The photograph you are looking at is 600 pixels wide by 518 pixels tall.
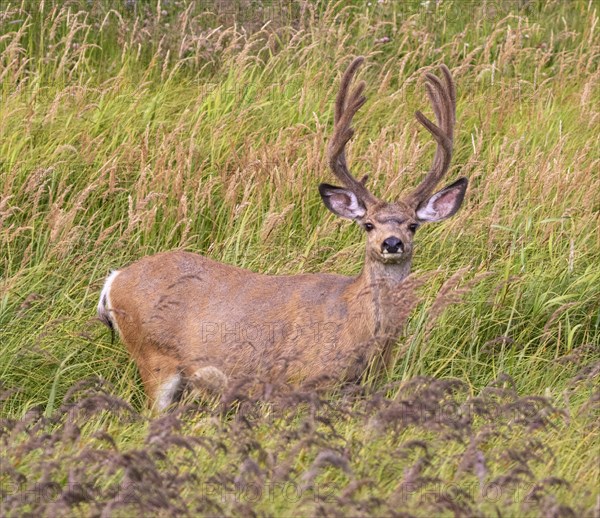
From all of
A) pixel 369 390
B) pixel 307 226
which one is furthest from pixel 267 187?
pixel 369 390

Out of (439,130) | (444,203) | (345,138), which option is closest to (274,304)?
(345,138)

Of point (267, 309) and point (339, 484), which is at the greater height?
point (339, 484)

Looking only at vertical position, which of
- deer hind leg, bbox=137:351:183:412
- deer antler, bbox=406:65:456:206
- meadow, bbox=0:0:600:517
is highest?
deer antler, bbox=406:65:456:206

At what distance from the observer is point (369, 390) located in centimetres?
511

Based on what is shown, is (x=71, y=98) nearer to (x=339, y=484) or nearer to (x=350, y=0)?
(x=350, y=0)

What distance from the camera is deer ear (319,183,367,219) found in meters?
5.76

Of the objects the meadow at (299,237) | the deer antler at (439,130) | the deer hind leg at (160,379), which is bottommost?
the deer hind leg at (160,379)

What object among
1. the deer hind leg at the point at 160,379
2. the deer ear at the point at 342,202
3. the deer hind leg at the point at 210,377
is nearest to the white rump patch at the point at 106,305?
the deer hind leg at the point at 160,379

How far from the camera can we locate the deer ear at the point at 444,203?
227 inches

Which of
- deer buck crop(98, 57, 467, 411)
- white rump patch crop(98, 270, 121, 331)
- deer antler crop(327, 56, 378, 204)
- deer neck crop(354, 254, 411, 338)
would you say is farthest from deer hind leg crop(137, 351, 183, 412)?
deer antler crop(327, 56, 378, 204)

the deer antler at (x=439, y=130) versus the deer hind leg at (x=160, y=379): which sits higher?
the deer antler at (x=439, y=130)

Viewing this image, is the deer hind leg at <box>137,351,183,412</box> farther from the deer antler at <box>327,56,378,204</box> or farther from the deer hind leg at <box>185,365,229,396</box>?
the deer antler at <box>327,56,378,204</box>

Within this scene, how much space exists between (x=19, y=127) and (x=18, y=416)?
229cm

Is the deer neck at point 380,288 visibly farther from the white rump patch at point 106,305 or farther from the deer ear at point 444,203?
the white rump patch at point 106,305
